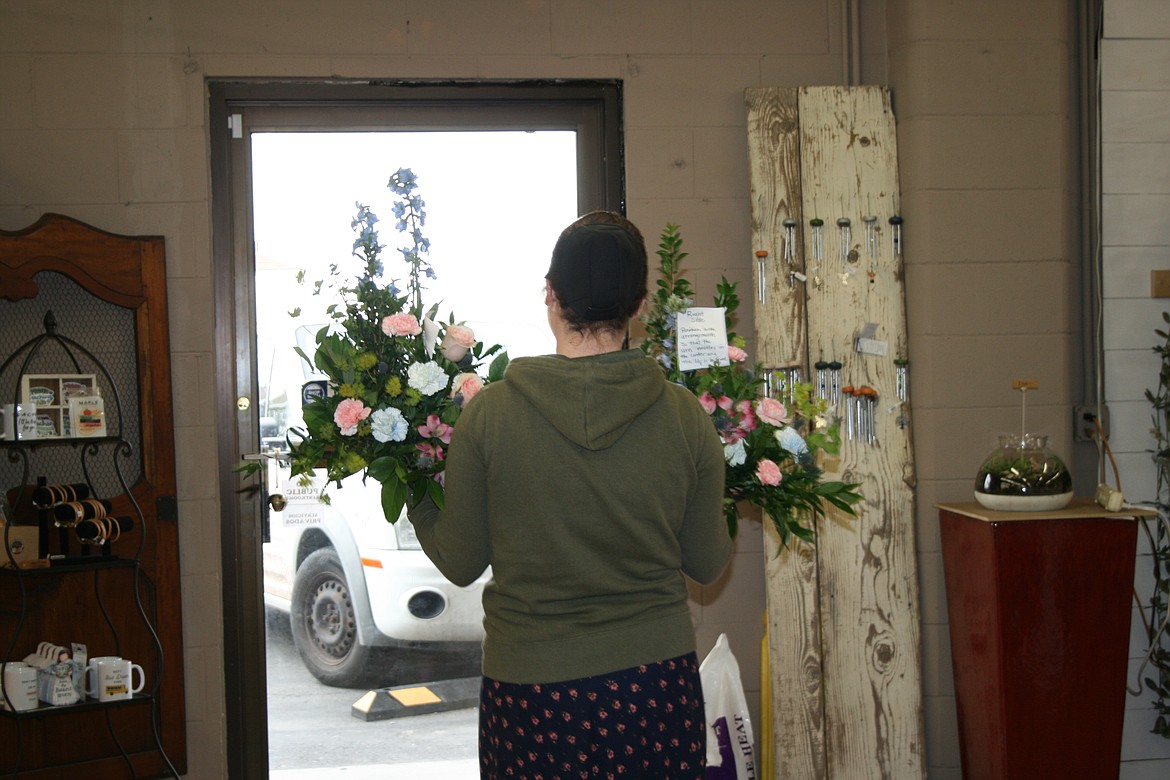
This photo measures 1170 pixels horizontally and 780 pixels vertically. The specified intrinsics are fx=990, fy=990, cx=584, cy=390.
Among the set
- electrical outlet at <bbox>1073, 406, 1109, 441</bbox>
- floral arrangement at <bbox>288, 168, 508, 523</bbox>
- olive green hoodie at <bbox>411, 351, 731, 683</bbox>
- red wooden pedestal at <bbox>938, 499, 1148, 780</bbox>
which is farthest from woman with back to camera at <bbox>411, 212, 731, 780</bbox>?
electrical outlet at <bbox>1073, 406, 1109, 441</bbox>

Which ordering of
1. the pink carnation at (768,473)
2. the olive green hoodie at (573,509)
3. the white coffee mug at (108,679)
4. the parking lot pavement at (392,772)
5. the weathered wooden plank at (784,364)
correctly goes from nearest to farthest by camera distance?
the olive green hoodie at (573,509) → the pink carnation at (768,473) → the white coffee mug at (108,679) → the weathered wooden plank at (784,364) → the parking lot pavement at (392,772)

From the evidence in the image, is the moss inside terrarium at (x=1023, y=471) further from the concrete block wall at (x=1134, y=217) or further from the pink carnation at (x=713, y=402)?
the pink carnation at (x=713, y=402)

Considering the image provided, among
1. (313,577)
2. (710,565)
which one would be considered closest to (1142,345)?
(710,565)

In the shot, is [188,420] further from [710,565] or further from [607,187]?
[710,565]

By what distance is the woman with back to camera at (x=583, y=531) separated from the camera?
4.69 feet

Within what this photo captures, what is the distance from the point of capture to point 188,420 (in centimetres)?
290

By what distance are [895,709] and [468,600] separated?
1317mm

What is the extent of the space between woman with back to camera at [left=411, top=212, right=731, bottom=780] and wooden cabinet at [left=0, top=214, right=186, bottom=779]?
1629 millimetres

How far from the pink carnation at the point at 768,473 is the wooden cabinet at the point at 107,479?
5.83 feet

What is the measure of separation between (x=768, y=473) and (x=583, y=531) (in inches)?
21.8

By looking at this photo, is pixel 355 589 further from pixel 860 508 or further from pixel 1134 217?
pixel 1134 217

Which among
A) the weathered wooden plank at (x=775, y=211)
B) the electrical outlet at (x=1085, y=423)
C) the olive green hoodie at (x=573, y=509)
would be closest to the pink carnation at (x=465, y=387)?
the olive green hoodie at (x=573, y=509)

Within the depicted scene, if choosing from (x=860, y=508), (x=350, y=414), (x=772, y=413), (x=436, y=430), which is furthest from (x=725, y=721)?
(x=350, y=414)

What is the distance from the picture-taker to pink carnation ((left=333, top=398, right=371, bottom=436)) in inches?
67.7
